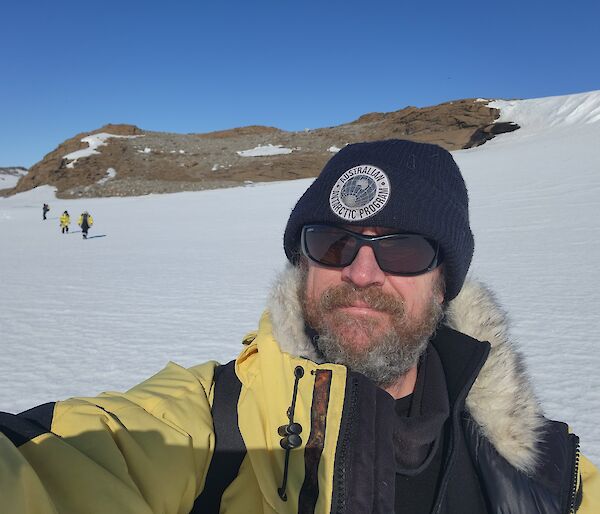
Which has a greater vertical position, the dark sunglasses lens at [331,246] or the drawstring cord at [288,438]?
the dark sunglasses lens at [331,246]

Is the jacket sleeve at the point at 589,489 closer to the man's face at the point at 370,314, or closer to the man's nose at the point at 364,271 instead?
the man's face at the point at 370,314

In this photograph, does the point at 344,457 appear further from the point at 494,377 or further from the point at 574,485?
the point at 574,485

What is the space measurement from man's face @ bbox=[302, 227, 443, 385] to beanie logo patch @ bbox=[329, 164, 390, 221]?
91 millimetres

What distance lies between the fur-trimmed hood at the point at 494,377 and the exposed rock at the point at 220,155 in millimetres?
33831

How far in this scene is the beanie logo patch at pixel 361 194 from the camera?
5.56 ft

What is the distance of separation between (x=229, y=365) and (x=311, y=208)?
2.30ft

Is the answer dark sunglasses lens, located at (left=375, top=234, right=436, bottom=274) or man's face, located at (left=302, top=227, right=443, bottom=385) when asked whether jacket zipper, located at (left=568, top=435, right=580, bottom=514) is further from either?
dark sunglasses lens, located at (left=375, top=234, right=436, bottom=274)

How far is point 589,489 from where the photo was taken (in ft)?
5.00

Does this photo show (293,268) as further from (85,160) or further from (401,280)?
(85,160)

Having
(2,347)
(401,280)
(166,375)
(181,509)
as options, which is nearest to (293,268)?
(401,280)

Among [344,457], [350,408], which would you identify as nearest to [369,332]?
[350,408]

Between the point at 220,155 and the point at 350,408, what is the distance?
48283mm

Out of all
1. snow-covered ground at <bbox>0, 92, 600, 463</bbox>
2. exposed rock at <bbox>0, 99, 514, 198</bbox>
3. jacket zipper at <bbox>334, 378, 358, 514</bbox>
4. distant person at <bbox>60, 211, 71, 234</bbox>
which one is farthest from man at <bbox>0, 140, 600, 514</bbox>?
exposed rock at <bbox>0, 99, 514, 198</bbox>

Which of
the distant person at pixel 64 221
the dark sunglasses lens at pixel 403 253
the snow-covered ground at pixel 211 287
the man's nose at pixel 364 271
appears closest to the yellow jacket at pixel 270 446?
the man's nose at pixel 364 271
